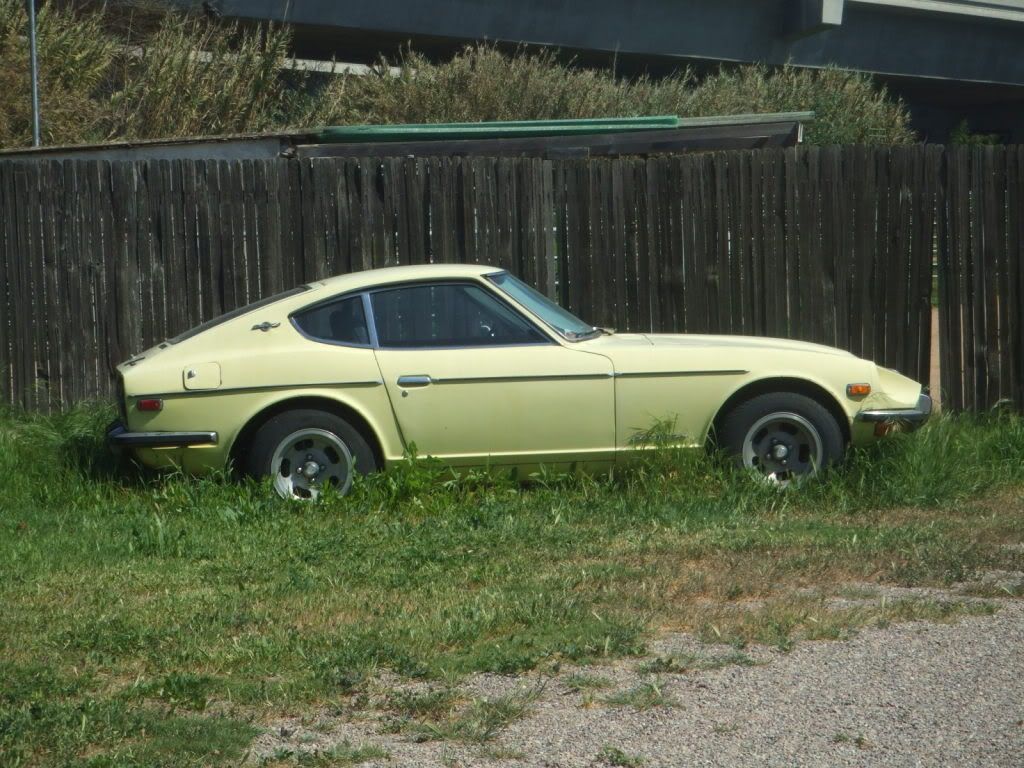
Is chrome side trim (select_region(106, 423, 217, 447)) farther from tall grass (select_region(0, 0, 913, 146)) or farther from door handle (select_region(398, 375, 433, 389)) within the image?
tall grass (select_region(0, 0, 913, 146))

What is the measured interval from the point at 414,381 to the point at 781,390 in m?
2.07

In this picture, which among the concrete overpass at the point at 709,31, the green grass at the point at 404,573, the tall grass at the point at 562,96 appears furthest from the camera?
the concrete overpass at the point at 709,31

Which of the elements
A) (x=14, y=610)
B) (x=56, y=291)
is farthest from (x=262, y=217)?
(x=14, y=610)

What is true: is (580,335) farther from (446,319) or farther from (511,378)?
(446,319)

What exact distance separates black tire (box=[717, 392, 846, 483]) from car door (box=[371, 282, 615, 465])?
2.31 feet

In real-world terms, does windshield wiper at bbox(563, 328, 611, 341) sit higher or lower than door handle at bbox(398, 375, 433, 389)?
higher

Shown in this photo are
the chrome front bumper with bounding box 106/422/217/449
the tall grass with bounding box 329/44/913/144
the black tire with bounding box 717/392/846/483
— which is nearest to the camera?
the chrome front bumper with bounding box 106/422/217/449

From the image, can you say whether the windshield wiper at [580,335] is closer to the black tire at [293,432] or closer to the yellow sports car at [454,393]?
the yellow sports car at [454,393]

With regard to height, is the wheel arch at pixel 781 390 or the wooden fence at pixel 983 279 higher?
the wooden fence at pixel 983 279

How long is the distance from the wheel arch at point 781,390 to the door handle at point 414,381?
1.61 meters

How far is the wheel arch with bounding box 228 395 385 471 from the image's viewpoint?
25.2 feet

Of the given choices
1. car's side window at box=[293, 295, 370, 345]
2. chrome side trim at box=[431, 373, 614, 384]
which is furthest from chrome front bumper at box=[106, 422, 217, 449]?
chrome side trim at box=[431, 373, 614, 384]

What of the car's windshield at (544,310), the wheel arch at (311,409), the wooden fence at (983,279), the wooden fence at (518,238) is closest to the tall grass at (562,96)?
the wooden fence at (518,238)

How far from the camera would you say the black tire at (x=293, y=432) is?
763cm
